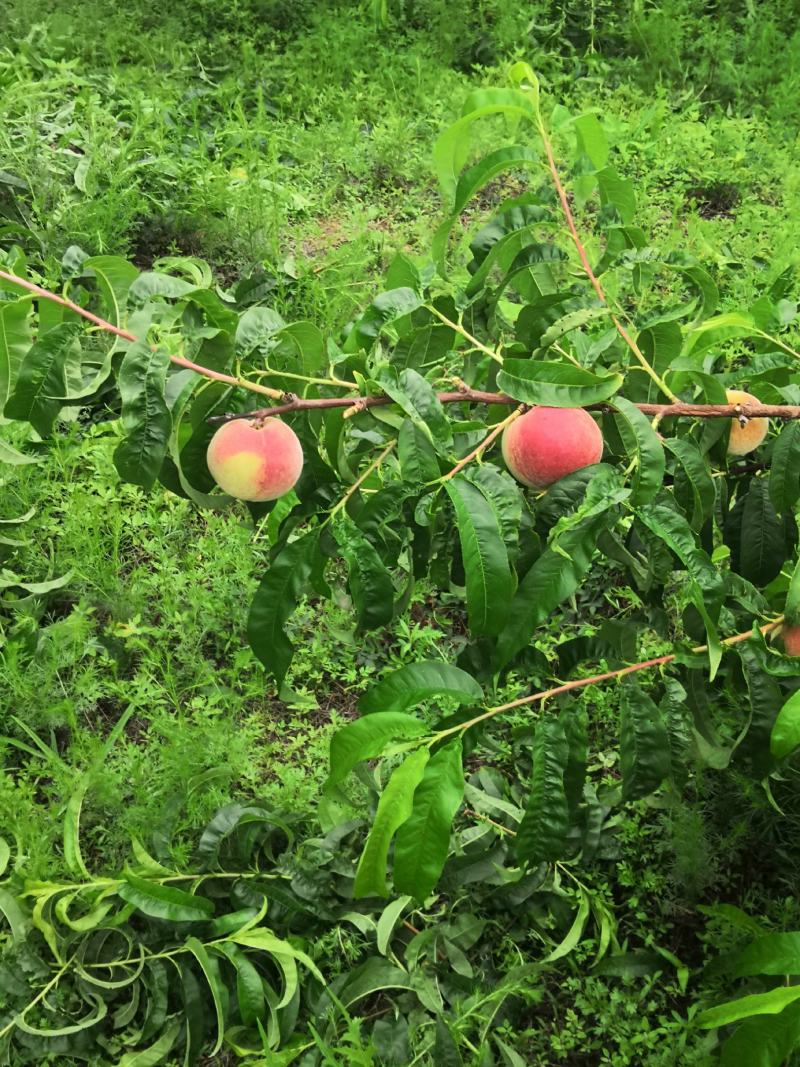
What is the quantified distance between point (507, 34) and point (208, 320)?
3897mm

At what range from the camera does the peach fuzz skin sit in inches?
46.8

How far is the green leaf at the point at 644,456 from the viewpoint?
1.11 meters

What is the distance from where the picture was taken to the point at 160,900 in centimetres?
183

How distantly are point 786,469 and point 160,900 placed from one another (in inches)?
49.7

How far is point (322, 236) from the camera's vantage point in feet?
11.9

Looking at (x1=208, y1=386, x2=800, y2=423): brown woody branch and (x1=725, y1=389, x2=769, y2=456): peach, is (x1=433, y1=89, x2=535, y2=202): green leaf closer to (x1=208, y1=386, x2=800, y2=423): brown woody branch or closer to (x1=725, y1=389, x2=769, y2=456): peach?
(x1=208, y1=386, x2=800, y2=423): brown woody branch

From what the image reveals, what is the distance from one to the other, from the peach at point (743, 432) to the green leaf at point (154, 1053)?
1.37m

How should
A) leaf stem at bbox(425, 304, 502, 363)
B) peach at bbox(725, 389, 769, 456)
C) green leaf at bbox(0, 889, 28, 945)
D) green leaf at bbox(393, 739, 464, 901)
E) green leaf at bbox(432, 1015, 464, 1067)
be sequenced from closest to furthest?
green leaf at bbox(393, 739, 464, 901) < leaf stem at bbox(425, 304, 502, 363) < peach at bbox(725, 389, 769, 456) < green leaf at bbox(432, 1015, 464, 1067) < green leaf at bbox(0, 889, 28, 945)

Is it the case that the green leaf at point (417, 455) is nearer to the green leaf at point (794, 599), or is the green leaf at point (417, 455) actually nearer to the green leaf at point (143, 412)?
the green leaf at point (143, 412)

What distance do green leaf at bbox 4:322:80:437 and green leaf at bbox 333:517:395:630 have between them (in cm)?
34

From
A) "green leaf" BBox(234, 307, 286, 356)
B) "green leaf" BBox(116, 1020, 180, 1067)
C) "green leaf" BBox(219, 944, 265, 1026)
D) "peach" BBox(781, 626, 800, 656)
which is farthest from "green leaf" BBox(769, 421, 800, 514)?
"green leaf" BBox(116, 1020, 180, 1067)

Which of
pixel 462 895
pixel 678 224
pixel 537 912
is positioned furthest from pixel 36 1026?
pixel 678 224

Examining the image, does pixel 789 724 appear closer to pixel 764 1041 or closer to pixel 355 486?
pixel 764 1041

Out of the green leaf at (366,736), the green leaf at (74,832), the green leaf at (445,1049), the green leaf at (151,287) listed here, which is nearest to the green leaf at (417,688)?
the green leaf at (366,736)
